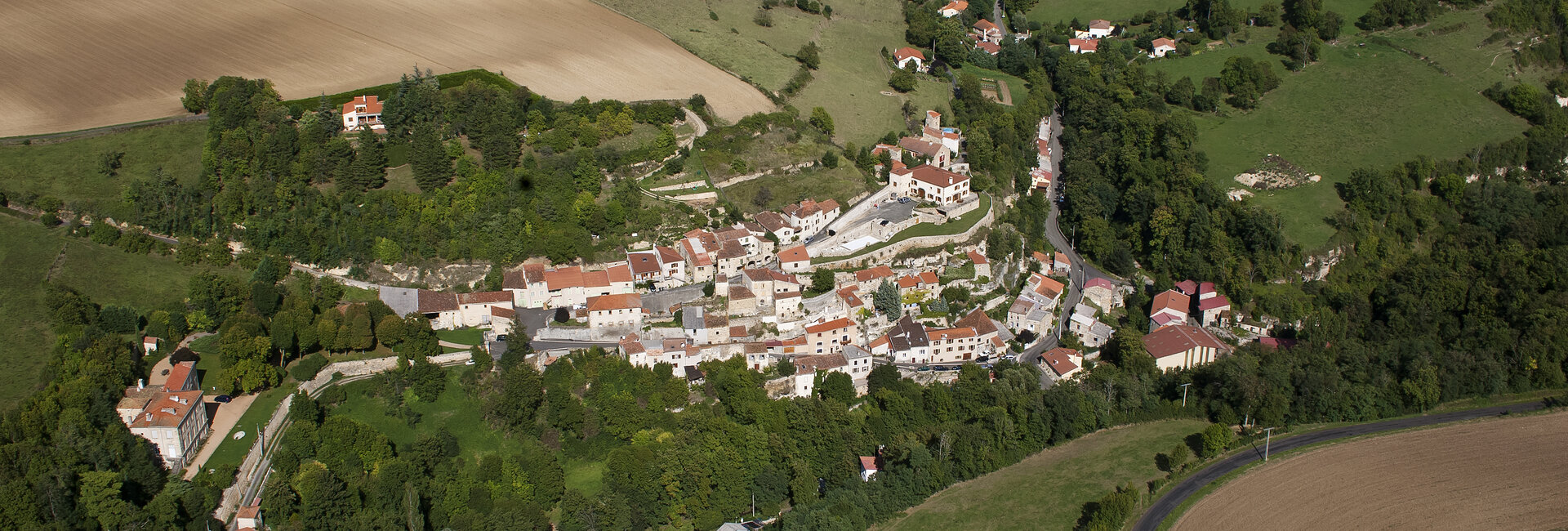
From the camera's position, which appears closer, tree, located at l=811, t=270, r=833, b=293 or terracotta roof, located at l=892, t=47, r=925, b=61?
tree, located at l=811, t=270, r=833, b=293

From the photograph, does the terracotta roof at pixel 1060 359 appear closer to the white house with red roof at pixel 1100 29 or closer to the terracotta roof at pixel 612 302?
the terracotta roof at pixel 612 302

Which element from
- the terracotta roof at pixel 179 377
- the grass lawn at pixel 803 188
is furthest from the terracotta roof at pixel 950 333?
the terracotta roof at pixel 179 377

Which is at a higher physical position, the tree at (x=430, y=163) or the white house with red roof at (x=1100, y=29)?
the tree at (x=430, y=163)

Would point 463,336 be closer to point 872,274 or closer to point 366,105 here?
point 366,105

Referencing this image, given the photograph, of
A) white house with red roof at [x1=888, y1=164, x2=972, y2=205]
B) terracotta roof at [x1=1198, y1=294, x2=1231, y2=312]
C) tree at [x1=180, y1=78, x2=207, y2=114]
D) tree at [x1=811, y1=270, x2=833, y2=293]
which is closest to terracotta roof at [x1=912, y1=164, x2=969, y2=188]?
white house with red roof at [x1=888, y1=164, x2=972, y2=205]

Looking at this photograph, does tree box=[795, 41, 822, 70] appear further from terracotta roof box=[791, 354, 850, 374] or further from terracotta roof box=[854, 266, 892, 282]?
terracotta roof box=[791, 354, 850, 374]

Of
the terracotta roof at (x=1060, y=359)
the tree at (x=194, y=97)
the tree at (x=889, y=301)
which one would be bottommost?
the terracotta roof at (x=1060, y=359)
